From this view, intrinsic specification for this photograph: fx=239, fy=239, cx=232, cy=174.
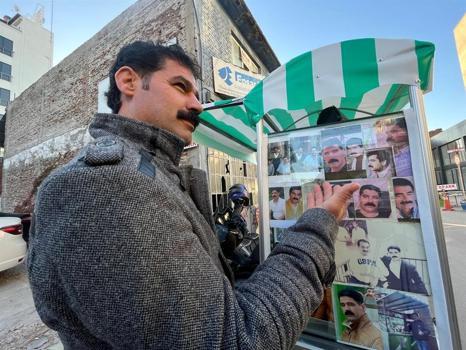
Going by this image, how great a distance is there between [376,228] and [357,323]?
0.56m

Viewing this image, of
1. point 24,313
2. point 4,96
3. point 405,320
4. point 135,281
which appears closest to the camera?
point 135,281

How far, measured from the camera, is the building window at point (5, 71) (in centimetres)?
2299

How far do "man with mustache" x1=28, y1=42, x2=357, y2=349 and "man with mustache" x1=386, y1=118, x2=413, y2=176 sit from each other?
95 centimetres

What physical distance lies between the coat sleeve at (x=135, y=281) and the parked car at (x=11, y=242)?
470 cm

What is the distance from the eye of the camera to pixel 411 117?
4.35ft

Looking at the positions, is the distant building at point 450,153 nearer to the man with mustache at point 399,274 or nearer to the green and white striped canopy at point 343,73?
the green and white striped canopy at point 343,73

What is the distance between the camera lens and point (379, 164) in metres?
1.38

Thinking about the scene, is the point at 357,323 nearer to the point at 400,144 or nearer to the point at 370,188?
the point at 370,188

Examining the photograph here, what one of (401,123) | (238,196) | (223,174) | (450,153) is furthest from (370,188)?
(450,153)

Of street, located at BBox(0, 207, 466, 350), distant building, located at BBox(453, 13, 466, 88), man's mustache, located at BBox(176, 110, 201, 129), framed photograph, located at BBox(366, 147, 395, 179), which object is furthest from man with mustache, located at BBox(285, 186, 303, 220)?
distant building, located at BBox(453, 13, 466, 88)

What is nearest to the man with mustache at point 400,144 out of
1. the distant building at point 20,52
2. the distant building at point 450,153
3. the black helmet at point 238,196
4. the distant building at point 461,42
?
the black helmet at point 238,196

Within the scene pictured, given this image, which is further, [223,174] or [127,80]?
[223,174]

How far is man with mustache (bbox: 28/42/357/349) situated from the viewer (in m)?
0.48

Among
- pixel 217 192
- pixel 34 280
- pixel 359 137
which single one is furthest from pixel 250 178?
pixel 34 280
